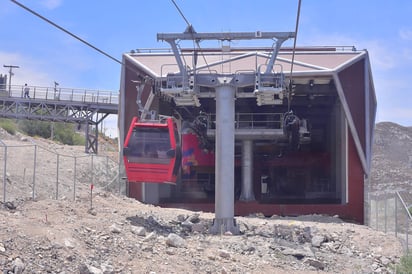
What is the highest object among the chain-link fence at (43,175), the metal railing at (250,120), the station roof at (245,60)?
the station roof at (245,60)

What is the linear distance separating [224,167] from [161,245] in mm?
5275

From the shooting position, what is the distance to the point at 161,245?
1722cm

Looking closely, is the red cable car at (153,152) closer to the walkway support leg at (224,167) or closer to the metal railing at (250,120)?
the walkway support leg at (224,167)

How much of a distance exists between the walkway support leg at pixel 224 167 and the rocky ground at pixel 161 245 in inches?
25.3

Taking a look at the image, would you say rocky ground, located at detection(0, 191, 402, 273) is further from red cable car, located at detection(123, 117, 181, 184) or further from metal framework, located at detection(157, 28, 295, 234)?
red cable car, located at detection(123, 117, 181, 184)

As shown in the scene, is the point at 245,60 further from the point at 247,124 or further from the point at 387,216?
the point at 387,216

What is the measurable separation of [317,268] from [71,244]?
23.4 feet

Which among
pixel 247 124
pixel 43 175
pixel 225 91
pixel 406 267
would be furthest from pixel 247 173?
pixel 406 267

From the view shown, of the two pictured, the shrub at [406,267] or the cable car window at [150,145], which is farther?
the cable car window at [150,145]

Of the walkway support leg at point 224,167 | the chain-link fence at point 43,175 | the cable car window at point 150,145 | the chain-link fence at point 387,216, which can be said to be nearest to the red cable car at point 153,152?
the cable car window at point 150,145

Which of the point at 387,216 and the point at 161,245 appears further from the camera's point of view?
the point at 387,216

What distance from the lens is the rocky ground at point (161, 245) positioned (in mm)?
13781

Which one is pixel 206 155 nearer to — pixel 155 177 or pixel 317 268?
pixel 155 177

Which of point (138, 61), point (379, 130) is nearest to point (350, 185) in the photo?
point (138, 61)
